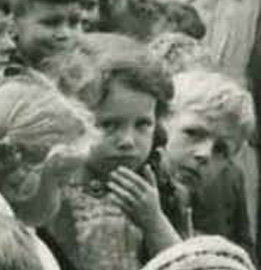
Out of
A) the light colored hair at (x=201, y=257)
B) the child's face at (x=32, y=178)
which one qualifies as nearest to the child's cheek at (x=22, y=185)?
the child's face at (x=32, y=178)

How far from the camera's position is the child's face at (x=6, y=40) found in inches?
164

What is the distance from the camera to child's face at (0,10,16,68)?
4.16 metres

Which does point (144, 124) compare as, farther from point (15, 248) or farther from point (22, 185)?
point (15, 248)

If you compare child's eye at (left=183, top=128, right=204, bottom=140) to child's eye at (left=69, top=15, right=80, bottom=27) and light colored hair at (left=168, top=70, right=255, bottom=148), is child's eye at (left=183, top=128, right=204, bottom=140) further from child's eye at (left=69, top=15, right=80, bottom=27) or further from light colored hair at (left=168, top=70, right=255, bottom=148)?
child's eye at (left=69, top=15, right=80, bottom=27)

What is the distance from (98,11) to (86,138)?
375mm

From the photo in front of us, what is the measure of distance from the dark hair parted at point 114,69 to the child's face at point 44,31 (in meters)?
0.04

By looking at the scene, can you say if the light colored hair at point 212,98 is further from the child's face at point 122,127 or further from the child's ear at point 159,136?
the child's face at point 122,127

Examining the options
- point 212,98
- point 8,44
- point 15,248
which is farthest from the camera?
point 212,98

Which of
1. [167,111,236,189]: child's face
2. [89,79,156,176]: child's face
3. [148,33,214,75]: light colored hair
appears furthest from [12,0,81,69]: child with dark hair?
[167,111,236,189]: child's face

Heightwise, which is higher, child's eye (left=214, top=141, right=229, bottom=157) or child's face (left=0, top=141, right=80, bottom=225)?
child's face (left=0, top=141, right=80, bottom=225)

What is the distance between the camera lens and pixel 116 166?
14.1 feet

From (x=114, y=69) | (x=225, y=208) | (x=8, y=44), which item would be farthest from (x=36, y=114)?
(x=225, y=208)

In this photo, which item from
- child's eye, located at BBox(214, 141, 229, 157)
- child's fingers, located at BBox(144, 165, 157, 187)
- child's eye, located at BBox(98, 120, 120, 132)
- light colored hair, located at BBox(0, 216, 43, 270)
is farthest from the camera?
child's eye, located at BBox(214, 141, 229, 157)

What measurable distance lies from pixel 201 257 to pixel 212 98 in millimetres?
445
